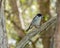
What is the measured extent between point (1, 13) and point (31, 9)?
4600mm

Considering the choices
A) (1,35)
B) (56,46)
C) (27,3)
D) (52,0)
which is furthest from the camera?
(27,3)

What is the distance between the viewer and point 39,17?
5.06m

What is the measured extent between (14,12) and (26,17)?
4.61 ft

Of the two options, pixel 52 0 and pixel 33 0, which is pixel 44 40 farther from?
pixel 33 0

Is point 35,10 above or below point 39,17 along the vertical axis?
below

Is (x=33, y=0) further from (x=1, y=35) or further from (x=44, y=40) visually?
(x=1, y=35)

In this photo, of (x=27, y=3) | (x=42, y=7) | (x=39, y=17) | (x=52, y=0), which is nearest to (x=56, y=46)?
(x=39, y=17)

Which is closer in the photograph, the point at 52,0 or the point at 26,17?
the point at 52,0

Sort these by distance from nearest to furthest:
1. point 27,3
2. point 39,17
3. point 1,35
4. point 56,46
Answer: point 56,46 < point 1,35 < point 39,17 < point 27,3

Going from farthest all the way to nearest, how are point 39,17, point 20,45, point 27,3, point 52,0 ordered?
→ point 27,3 → point 52,0 → point 39,17 → point 20,45

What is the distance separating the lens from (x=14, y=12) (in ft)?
18.4

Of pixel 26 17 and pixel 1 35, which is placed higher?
pixel 1 35

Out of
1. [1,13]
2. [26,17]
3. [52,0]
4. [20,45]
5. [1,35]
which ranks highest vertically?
[1,13]

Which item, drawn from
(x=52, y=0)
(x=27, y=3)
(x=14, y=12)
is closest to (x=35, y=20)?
(x=14, y=12)
